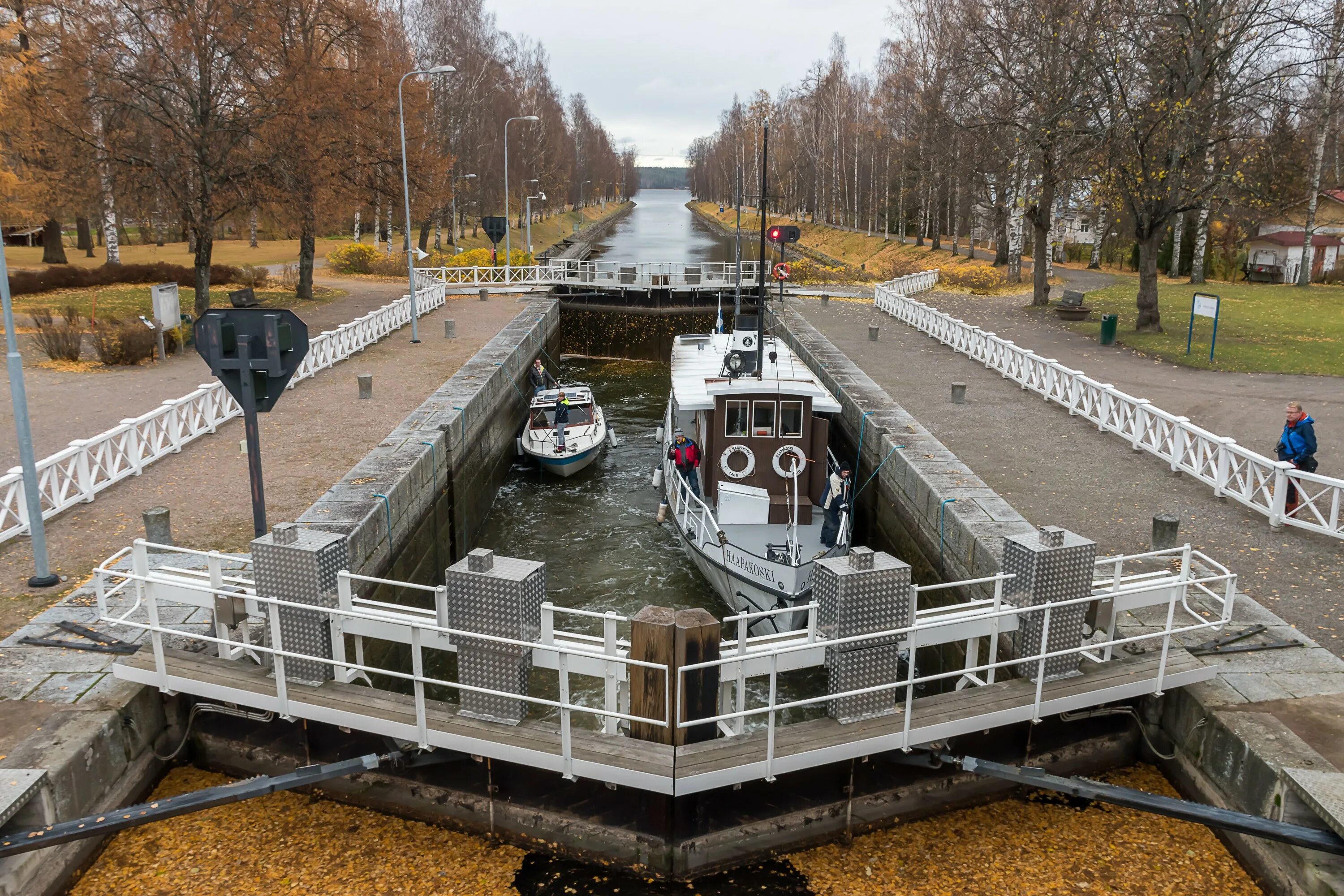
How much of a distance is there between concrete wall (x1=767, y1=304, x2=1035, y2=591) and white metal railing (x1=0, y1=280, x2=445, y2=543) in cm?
1094

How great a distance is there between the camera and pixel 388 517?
12367 millimetres

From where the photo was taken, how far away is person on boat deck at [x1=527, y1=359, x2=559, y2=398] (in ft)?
86.0

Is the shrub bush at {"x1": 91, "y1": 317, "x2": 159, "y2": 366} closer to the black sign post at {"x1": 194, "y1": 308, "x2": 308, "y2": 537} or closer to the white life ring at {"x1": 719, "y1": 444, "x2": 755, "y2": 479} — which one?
the white life ring at {"x1": 719, "y1": 444, "x2": 755, "y2": 479}

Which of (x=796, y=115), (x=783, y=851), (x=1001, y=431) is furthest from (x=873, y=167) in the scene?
(x=783, y=851)

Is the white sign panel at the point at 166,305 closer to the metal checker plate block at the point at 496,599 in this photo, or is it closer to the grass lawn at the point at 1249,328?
the metal checker plate block at the point at 496,599

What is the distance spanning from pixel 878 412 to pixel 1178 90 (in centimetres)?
1539

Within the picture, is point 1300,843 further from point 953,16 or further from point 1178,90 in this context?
point 953,16

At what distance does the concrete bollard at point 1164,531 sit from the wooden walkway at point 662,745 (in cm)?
258

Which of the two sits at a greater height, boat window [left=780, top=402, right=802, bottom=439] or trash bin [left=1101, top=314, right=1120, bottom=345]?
trash bin [left=1101, top=314, right=1120, bottom=345]

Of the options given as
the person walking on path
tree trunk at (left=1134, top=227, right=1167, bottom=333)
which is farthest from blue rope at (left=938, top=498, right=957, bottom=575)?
tree trunk at (left=1134, top=227, right=1167, bottom=333)

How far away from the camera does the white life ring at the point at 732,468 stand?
14.8 metres

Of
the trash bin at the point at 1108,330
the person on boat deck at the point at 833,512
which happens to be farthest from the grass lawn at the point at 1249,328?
the person on boat deck at the point at 833,512

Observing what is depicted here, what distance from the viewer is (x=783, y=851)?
7.80m

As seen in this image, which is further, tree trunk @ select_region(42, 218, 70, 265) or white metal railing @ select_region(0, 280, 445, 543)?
tree trunk @ select_region(42, 218, 70, 265)
